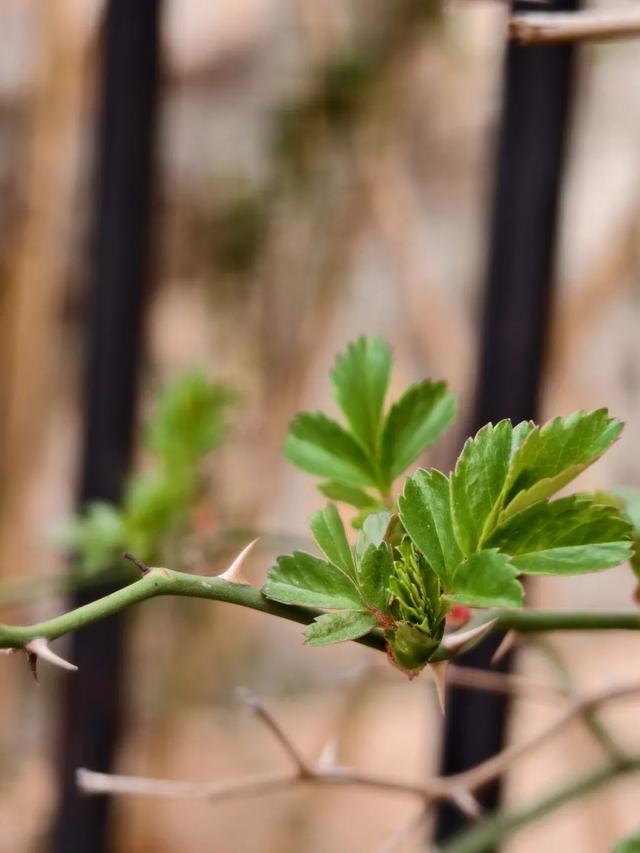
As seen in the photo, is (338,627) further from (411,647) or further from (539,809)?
(539,809)

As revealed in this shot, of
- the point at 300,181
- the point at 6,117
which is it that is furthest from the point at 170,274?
the point at 6,117

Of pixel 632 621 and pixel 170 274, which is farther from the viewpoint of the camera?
pixel 170 274

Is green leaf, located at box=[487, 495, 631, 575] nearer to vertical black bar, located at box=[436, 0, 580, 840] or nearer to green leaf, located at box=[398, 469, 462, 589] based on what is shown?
green leaf, located at box=[398, 469, 462, 589]

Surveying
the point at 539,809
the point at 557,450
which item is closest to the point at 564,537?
the point at 557,450

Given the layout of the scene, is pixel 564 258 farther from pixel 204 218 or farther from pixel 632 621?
pixel 632 621

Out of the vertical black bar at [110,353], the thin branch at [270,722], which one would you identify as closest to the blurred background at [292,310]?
the vertical black bar at [110,353]

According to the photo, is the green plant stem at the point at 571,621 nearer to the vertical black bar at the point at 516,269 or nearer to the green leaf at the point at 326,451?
the green leaf at the point at 326,451
